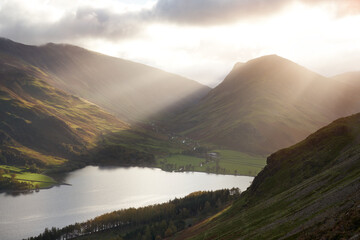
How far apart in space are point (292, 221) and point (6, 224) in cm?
17630

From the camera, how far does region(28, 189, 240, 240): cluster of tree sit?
160m

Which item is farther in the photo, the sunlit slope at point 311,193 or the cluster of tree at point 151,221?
the cluster of tree at point 151,221

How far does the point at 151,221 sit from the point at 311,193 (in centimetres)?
11861

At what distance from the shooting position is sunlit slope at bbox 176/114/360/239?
5066 centimetres

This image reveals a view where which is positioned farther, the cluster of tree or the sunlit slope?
the cluster of tree

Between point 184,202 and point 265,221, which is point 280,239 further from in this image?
point 184,202

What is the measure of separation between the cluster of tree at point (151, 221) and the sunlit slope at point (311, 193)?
5096cm

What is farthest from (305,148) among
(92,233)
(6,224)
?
(6,224)

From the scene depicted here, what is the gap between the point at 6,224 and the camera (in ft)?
606

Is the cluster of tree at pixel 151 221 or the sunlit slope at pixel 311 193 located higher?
the sunlit slope at pixel 311 193

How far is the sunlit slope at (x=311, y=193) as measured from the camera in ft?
166

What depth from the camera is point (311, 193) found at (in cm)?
7562

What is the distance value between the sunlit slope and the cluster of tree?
51.0m

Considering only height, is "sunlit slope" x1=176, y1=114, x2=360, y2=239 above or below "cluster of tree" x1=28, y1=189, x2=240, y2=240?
above
